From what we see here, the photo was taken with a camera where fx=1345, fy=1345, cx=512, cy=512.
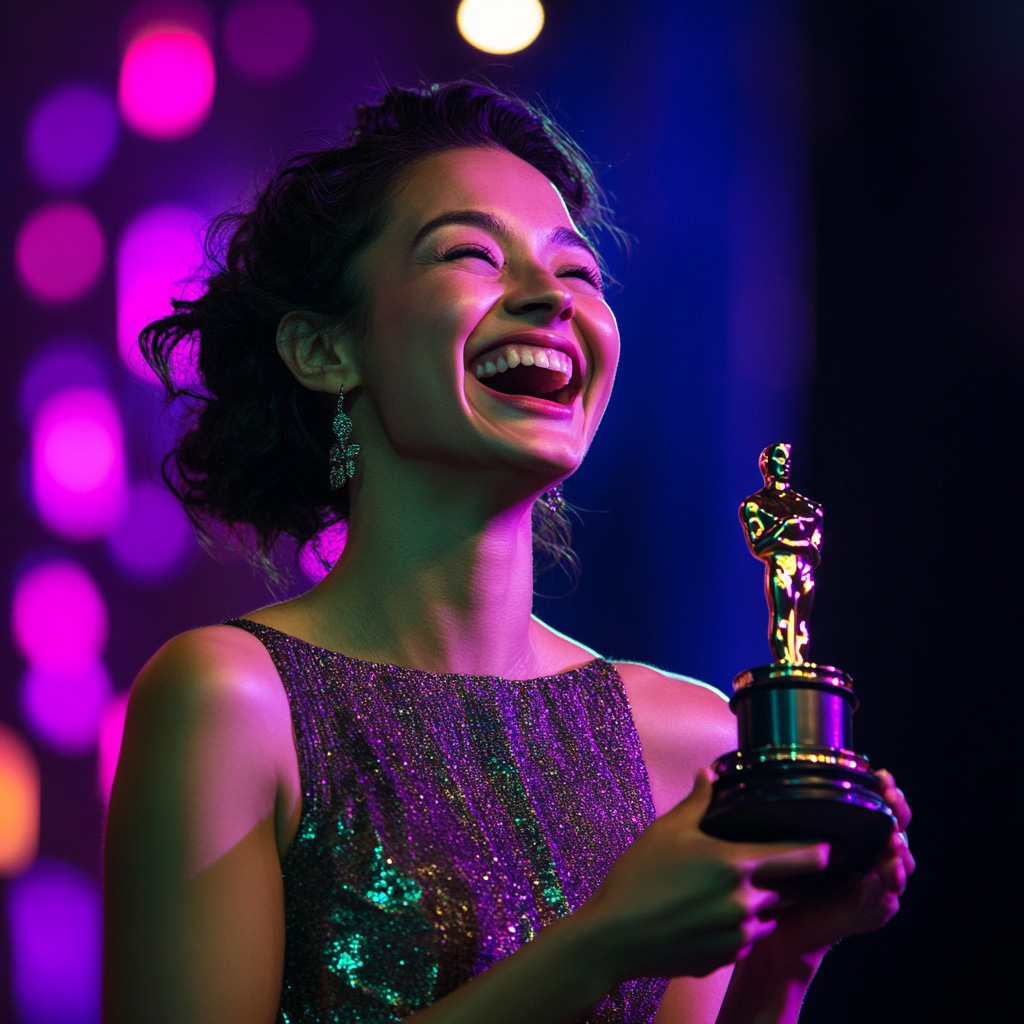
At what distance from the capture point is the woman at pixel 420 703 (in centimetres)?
106

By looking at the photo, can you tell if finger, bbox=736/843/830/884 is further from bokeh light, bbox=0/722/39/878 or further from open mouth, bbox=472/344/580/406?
bokeh light, bbox=0/722/39/878

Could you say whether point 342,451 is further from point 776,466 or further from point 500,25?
point 500,25

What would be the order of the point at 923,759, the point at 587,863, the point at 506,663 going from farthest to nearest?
the point at 923,759, the point at 506,663, the point at 587,863

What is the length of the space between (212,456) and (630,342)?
2.59 feet

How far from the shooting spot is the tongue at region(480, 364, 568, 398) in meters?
1.43

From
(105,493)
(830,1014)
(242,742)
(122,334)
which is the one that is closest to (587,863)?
(242,742)

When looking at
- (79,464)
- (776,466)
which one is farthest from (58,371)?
(776,466)

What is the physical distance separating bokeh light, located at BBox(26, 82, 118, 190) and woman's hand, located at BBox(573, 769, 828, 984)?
4.85ft

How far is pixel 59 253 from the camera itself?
1979 millimetres

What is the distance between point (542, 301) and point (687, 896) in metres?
0.69

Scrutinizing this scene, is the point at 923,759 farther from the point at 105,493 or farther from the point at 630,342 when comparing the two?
the point at 105,493

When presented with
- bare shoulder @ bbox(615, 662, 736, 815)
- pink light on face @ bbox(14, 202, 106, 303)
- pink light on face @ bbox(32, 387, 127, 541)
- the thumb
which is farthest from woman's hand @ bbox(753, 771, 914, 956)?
pink light on face @ bbox(14, 202, 106, 303)

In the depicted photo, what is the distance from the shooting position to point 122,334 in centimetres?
201

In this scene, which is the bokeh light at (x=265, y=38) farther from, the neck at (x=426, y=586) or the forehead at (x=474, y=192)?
the neck at (x=426, y=586)
